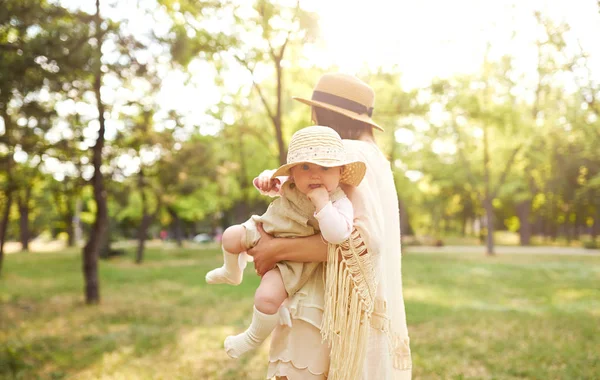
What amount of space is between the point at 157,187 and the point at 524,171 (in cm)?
2480

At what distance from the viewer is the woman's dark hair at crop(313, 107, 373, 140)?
100.0 inches

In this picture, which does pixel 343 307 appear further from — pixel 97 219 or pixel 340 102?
pixel 97 219

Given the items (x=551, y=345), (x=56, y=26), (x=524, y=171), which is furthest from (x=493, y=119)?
(x=524, y=171)

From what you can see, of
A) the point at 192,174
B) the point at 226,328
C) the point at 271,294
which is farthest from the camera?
the point at 192,174

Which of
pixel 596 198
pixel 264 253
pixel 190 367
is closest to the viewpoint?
pixel 264 253

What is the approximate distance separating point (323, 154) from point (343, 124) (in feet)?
1.60

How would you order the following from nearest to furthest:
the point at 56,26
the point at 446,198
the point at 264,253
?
the point at 264,253 → the point at 56,26 → the point at 446,198

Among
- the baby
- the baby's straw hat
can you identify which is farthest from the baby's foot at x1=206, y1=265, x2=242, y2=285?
the baby's straw hat

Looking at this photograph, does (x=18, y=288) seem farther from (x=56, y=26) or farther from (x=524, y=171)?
(x=524, y=171)

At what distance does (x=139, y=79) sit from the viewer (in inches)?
443

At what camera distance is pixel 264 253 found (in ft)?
7.32

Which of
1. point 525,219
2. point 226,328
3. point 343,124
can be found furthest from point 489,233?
point 343,124

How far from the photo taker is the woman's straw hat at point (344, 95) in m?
2.50

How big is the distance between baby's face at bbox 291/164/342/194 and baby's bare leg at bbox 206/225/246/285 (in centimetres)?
40
